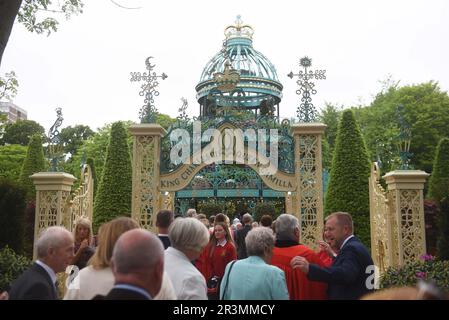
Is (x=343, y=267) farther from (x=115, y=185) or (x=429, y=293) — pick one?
(x=115, y=185)

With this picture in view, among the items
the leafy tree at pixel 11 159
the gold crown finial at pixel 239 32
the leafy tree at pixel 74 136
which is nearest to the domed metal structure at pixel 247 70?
the gold crown finial at pixel 239 32

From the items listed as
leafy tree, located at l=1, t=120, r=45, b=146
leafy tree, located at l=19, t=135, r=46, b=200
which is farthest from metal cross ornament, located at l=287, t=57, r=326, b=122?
leafy tree, located at l=1, t=120, r=45, b=146

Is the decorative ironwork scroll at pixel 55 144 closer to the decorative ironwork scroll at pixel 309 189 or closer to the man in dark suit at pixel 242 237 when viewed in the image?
the man in dark suit at pixel 242 237

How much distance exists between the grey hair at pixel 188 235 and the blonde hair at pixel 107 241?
41 centimetres

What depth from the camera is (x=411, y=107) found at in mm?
30953

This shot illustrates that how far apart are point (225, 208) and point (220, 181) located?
8.36 m

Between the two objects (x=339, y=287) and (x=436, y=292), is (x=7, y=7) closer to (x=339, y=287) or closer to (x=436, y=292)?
(x=339, y=287)

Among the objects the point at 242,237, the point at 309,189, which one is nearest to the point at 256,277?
the point at 242,237

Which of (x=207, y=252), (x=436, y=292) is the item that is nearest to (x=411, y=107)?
(x=207, y=252)

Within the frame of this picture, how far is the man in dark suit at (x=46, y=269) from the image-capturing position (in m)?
2.97

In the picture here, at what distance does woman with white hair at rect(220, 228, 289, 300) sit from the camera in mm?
3641

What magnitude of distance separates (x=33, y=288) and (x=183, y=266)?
3.35 feet

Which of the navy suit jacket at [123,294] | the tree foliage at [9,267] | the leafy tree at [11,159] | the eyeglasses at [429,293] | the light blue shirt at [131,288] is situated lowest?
the tree foliage at [9,267]

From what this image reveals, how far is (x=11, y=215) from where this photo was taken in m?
8.23
